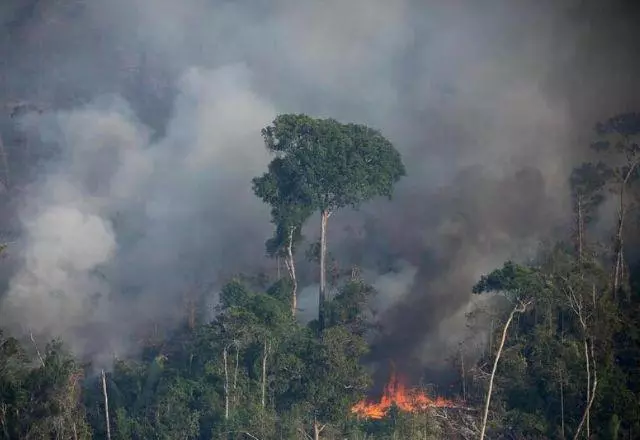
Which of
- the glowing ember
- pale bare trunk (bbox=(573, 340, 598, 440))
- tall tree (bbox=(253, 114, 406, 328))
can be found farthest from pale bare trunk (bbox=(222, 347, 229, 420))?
pale bare trunk (bbox=(573, 340, 598, 440))

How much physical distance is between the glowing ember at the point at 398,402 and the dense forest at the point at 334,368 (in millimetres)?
85

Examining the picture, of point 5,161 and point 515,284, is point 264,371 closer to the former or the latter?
point 515,284

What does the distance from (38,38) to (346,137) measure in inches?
1500

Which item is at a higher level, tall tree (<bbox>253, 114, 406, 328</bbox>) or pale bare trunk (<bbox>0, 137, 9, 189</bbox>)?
pale bare trunk (<bbox>0, 137, 9, 189</bbox>)

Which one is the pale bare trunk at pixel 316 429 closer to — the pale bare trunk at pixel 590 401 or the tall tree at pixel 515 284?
the tall tree at pixel 515 284

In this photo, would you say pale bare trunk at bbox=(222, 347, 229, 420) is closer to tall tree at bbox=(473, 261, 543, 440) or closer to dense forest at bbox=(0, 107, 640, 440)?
dense forest at bbox=(0, 107, 640, 440)

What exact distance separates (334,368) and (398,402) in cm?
584

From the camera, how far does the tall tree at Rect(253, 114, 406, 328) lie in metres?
40.0

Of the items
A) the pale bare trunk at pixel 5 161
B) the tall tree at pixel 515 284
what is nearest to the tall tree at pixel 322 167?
the tall tree at pixel 515 284

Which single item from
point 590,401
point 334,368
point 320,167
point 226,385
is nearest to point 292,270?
point 320,167

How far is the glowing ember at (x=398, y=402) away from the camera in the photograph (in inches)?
1351

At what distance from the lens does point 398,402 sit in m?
37.3

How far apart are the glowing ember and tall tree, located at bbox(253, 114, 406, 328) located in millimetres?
4695

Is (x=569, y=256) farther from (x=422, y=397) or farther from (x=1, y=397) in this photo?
(x=1, y=397)
